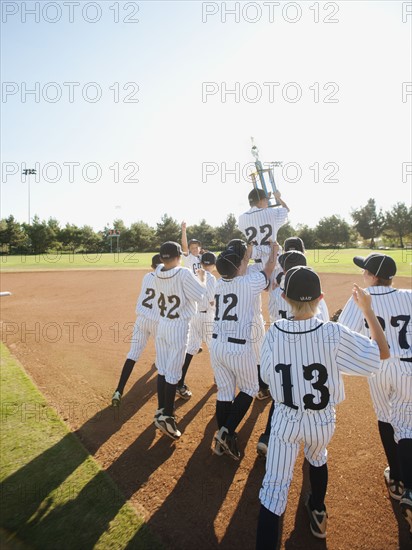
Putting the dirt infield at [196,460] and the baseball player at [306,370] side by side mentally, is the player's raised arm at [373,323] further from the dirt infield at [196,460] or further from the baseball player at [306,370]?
Answer: the dirt infield at [196,460]

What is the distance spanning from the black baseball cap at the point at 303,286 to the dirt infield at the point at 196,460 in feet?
6.95

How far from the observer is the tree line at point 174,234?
54.0 metres

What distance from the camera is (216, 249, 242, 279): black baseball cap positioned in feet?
13.0

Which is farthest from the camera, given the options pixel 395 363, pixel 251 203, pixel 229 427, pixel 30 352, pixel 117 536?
pixel 30 352

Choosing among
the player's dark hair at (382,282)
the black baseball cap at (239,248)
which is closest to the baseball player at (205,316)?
the black baseball cap at (239,248)

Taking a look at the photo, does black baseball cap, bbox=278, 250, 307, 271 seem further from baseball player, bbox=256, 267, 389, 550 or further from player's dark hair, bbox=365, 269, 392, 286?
baseball player, bbox=256, 267, 389, 550

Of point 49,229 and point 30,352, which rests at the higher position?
point 49,229

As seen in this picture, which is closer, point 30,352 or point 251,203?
point 251,203

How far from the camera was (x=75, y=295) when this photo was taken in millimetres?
15695

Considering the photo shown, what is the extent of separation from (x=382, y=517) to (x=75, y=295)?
48.3 ft

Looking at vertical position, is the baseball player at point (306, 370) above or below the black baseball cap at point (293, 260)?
below

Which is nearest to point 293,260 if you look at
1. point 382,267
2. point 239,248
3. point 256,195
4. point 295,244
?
point 239,248

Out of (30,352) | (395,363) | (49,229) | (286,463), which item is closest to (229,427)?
(286,463)

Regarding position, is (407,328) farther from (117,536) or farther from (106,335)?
(106,335)
